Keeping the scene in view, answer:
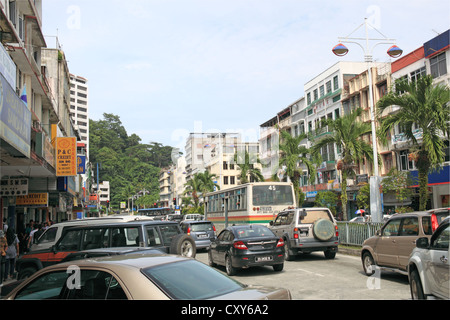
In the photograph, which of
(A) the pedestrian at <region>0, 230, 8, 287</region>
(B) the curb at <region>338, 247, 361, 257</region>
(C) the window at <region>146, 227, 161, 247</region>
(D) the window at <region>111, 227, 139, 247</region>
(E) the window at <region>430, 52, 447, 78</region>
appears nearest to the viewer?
(D) the window at <region>111, 227, 139, 247</region>

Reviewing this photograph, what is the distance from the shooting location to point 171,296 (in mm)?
4176

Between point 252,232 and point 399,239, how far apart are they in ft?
15.6

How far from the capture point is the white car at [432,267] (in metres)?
6.72

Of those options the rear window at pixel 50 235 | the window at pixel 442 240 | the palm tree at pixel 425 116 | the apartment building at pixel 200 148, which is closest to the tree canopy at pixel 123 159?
the apartment building at pixel 200 148

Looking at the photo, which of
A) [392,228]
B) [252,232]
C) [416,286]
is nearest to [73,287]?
[416,286]

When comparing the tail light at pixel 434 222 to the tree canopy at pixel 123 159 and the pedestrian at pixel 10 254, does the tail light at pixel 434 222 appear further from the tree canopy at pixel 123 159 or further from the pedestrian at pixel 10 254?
the tree canopy at pixel 123 159

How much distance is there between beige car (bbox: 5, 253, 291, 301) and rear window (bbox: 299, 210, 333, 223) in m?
12.2

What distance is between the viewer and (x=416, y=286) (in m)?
7.73

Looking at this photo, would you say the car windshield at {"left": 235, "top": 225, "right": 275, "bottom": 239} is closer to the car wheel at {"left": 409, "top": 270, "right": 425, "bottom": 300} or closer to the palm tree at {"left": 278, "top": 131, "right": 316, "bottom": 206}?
the car wheel at {"left": 409, "top": 270, "right": 425, "bottom": 300}

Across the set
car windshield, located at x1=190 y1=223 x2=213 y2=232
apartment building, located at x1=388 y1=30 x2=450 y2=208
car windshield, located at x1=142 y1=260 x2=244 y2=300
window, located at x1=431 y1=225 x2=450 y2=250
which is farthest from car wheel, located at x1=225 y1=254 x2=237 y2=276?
apartment building, located at x1=388 y1=30 x2=450 y2=208

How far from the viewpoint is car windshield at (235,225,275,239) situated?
45.8ft

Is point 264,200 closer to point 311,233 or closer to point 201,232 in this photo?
point 201,232

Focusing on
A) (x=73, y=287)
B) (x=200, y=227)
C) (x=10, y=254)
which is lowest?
(x=10, y=254)

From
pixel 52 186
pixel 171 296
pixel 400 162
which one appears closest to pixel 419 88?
pixel 171 296
